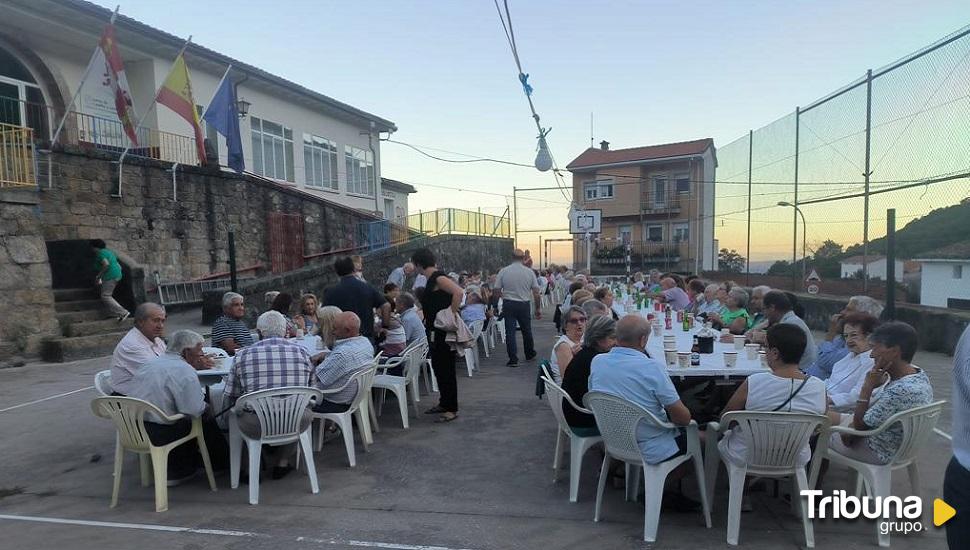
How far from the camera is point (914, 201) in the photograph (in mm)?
7102

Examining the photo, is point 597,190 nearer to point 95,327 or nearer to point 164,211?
point 164,211

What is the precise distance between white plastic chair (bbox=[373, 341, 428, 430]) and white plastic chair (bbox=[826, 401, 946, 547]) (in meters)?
3.37

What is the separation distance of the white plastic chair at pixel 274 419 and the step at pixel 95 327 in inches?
265

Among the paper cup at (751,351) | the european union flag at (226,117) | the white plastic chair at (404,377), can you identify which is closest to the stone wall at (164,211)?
the european union flag at (226,117)

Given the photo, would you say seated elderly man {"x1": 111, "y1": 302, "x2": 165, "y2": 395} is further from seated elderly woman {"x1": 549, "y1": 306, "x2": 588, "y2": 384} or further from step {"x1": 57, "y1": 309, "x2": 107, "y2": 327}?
step {"x1": 57, "y1": 309, "x2": 107, "y2": 327}

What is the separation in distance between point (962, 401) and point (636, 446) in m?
1.62

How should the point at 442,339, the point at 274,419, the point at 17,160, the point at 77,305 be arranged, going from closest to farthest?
1. the point at 274,419
2. the point at 442,339
3. the point at 17,160
4. the point at 77,305

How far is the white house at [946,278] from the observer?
8965mm

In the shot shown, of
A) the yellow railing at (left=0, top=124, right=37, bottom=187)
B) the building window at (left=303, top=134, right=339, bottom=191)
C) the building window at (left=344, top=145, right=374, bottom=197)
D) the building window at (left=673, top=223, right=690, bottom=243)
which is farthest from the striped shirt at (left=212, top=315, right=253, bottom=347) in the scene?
the building window at (left=673, top=223, right=690, bottom=243)

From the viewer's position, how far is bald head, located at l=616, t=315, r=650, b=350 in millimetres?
3097

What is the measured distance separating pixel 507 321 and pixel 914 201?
563 cm

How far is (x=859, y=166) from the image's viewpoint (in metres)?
7.96

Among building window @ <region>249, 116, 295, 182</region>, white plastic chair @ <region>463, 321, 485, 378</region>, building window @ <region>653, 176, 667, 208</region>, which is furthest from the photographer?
building window @ <region>653, 176, 667, 208</region>

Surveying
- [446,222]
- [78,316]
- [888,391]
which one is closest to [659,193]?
[446,222]
